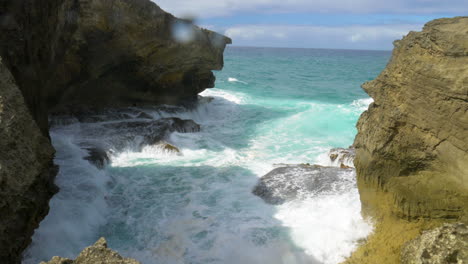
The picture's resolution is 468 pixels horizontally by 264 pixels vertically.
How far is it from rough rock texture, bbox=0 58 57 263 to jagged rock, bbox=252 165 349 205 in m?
5.02

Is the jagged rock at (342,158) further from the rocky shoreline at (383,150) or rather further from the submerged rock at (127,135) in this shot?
the submerged rock at (127,135)

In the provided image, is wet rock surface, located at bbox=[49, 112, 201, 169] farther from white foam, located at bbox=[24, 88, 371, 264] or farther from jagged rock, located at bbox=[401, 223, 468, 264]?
jagged rock, located at bbox=[401, 223, 468, 264]

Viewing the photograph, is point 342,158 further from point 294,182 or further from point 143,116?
point 143,116

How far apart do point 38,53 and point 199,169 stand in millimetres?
5173

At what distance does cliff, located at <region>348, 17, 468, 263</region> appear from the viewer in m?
5.27

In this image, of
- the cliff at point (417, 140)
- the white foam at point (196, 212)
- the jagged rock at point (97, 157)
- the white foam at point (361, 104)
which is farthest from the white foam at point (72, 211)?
the white foam at point (361, 104)

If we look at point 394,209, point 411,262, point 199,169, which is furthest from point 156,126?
point 411,262

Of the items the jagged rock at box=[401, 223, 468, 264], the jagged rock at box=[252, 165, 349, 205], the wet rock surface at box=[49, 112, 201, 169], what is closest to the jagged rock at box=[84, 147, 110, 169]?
the wet rock surface at box=[49, 112, 201, 169]

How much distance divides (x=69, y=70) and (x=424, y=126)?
10.7m

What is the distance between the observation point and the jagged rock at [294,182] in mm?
8281

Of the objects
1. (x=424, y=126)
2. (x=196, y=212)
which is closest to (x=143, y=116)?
(x=196, y=212)

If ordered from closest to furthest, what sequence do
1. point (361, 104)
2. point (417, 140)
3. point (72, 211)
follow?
1. point (417, 140)
2. point (72, 211)
3. point (361, 104)

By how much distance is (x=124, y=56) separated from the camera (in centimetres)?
1390

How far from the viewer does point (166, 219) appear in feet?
24.8
